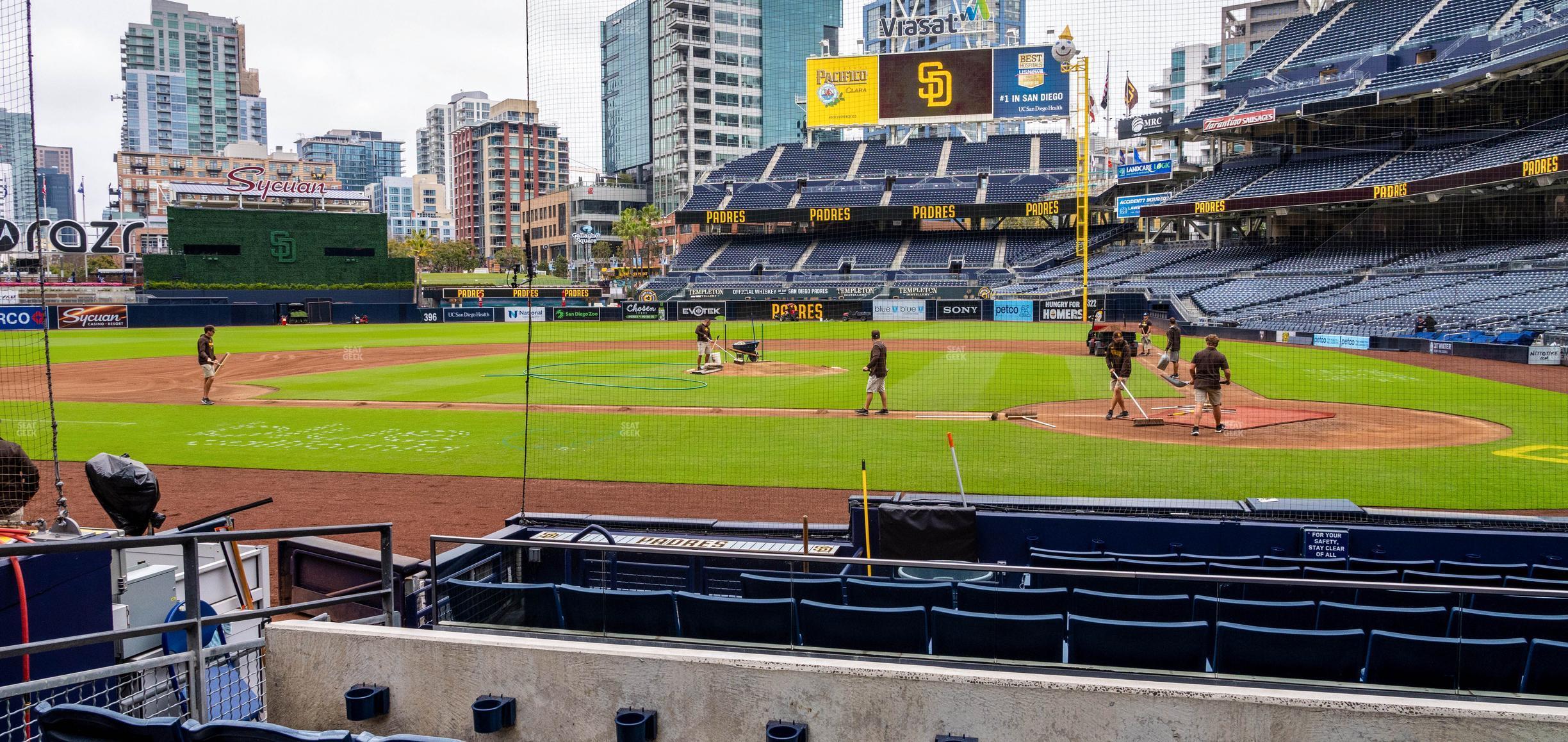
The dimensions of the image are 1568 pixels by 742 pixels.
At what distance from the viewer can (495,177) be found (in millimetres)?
130500

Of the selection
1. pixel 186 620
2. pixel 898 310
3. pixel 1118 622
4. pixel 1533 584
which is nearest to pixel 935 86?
pixel 898 310

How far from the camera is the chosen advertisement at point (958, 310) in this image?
57344mm

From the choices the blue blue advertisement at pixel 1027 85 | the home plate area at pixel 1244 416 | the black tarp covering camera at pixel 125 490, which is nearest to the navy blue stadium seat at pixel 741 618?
the black tarp covering camera at pixel 125 490

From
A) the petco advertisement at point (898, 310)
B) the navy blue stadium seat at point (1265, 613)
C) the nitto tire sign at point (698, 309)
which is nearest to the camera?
the navy blue stadium seat at point (1265, 613)

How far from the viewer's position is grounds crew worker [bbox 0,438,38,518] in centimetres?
836

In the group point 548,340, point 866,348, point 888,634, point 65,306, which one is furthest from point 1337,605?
point 65,306

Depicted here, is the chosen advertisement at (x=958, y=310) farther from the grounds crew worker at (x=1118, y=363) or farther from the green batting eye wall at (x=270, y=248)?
the grounds crew worker at (x=1118, y=363)

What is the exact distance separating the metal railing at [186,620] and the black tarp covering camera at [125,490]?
1591 millimetres

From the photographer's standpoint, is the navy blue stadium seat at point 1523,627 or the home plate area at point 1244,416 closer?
the navy blue stadium seat at point 1523,627

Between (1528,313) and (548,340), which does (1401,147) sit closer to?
(1528,313)

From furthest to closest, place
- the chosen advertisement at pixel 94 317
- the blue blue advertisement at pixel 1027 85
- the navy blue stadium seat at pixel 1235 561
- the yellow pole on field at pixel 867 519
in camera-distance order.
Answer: the blue blue advertisement at pixel 1027 85 < the chosen advertisement at pixel 94 317 < the yellow pole on field at pixel 867 519 < the navy blue stadium seat at pixel 1235 561

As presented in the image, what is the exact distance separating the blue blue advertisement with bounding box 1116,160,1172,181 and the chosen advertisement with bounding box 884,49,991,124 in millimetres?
9990

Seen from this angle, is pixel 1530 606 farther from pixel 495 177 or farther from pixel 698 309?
pixel 495 177

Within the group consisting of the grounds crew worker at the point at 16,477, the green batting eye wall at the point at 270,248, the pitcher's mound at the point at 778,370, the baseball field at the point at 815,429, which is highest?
the green batting eye wall at the point at 270,248
